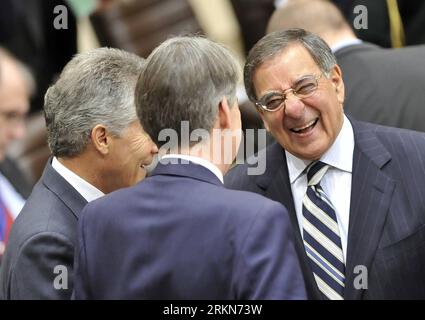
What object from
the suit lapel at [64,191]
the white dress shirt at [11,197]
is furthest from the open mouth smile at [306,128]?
the white dress shirt at [11,197]

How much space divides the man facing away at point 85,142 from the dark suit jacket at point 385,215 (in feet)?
1.52

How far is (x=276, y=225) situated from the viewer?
1.85 meters

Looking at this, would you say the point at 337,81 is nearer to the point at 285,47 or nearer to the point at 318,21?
the point at 285,47

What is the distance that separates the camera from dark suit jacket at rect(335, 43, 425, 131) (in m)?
3.23

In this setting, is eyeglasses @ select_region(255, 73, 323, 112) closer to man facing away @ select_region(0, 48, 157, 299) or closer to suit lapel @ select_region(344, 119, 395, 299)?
suit lapel @ select_region(344, 119, 395, 299)

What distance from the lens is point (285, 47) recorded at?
8.10ft

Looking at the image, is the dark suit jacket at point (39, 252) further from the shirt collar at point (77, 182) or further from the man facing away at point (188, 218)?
the man facing away at point (188, 218)

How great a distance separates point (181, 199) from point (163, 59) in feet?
1.02

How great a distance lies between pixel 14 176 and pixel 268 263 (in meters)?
2.37

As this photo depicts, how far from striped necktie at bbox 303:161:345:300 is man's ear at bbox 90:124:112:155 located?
58cm

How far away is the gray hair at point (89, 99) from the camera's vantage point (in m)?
2.36

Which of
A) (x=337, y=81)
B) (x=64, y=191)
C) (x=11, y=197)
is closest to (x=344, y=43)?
(x=337, y=81)
